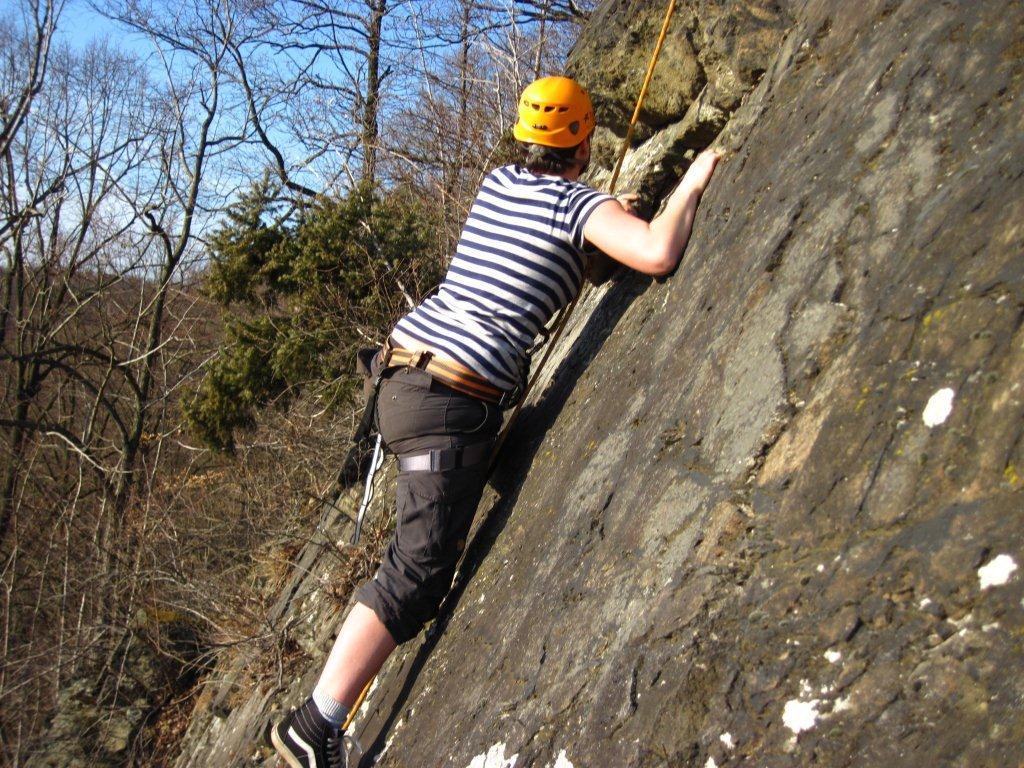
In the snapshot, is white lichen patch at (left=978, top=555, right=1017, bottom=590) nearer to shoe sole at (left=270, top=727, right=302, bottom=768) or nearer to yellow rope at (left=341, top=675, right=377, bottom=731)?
yellow rope at (left=341, top=675, right=377, bottom=731)

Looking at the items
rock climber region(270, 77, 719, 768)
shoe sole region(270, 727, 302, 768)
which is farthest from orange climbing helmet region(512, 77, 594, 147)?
shoe sole region(270, 727, 302, 768)

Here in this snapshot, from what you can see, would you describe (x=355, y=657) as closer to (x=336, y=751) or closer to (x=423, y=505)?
(x=336, y=751)

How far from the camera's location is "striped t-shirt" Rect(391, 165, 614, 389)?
316cm

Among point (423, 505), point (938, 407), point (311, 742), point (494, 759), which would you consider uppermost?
point (938, 407)

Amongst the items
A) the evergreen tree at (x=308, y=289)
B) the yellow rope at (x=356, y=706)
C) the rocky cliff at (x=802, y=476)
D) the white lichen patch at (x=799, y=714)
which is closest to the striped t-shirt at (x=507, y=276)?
the rocky cliff at (x=802, y=476)

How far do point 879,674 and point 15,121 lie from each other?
1783cm

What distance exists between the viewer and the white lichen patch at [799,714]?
1854 mm

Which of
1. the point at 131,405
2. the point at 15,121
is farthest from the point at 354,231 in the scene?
the point at 15,121

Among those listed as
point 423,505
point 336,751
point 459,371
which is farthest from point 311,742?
point 459,371

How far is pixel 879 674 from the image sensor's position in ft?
5.91

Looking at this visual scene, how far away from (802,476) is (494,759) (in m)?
1.13

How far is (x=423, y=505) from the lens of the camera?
3268 millimetres

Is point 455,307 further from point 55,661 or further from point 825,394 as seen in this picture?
point 55,661

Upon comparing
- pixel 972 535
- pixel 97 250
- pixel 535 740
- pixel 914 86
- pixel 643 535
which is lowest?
pixel 97 250
